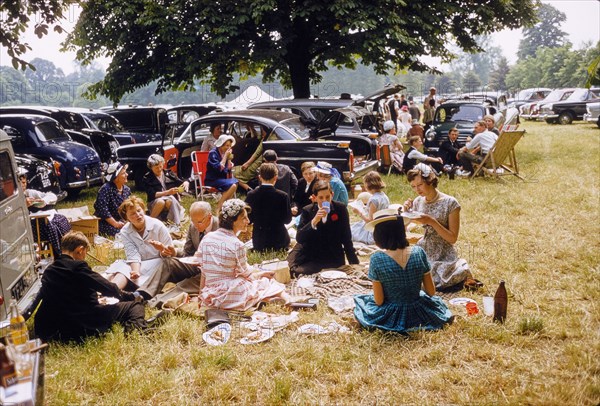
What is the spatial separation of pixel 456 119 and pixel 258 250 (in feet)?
38.8

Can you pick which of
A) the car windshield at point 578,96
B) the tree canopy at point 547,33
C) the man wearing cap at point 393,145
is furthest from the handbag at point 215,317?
the tree canopy at point 547,33

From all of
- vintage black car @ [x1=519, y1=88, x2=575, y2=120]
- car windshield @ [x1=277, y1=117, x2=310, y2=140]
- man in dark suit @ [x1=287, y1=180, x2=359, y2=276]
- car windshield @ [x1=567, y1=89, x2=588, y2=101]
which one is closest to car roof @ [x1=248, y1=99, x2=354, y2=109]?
car windshield @ [x1=277, y1=117, x2=310, y2=140]

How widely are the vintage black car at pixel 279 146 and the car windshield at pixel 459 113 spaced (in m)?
5.96

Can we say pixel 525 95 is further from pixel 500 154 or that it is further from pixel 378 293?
pixel 378 293

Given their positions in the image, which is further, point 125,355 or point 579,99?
point 579,99

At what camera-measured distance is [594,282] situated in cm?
641

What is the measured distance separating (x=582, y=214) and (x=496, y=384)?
6.45 metres

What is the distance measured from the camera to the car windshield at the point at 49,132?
12.7m

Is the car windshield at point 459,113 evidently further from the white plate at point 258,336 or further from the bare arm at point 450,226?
the white plate at point 258,336

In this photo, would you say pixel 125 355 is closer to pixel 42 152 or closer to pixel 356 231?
pixel 356 231

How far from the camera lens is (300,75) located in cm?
1966

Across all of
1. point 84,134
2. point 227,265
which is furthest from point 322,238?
point 84,134

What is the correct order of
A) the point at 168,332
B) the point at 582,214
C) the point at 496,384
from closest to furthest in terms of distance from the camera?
the point at 496,384
the point at 168,332
the point at 582,214

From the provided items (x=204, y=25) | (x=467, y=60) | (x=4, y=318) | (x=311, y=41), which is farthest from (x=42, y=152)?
(x=467, y=60)
